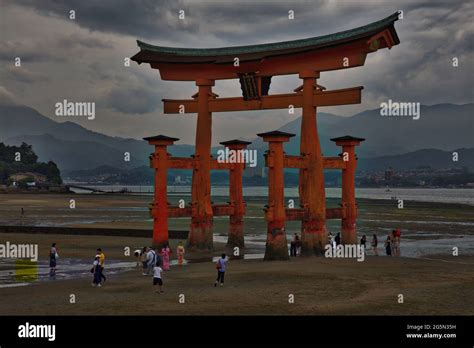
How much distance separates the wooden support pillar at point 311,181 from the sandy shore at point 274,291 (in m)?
2.09

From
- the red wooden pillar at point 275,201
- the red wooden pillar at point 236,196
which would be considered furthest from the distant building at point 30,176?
the red wooden pillar at point 275,201

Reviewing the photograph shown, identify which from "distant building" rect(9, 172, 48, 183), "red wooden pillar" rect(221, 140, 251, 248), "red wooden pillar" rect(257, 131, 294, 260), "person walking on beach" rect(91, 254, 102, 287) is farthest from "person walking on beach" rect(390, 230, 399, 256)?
"distant building" rect(9, 172, 48, 183)

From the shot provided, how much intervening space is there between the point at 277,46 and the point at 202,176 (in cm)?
841

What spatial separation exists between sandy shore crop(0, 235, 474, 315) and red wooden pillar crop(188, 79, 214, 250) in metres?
5.95

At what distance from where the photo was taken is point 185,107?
125 ft

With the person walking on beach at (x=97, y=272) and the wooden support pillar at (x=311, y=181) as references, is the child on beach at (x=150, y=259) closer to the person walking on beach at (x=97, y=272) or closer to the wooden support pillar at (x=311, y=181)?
the person walking on beach at (x=97, y=272)

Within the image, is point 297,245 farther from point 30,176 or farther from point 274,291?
point 30,176

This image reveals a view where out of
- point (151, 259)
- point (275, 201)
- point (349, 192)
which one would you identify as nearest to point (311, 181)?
point (275, 201)

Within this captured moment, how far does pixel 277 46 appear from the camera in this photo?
115ft

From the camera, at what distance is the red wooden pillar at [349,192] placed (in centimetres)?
3659

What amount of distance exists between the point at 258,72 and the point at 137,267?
40.1 feet

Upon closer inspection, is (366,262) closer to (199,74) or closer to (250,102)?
(250,102)
